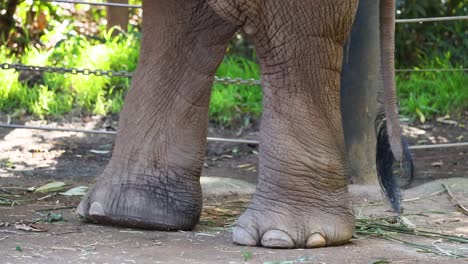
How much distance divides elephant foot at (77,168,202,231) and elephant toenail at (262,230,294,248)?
1.37 ft

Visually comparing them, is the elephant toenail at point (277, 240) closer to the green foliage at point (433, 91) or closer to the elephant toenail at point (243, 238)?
the elephant toenail at point (243, 238)

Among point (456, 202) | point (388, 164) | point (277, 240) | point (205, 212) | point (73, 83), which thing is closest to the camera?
point (277, 240)

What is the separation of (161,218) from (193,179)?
20cm

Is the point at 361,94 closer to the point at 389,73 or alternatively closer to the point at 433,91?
the point at 389,73

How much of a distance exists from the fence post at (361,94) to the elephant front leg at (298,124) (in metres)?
1.18

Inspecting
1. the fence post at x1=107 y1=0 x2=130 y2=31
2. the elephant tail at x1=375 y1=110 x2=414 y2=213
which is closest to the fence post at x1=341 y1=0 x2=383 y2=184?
the elephant tail at x1=375 y1=110 x2=414 y2=213

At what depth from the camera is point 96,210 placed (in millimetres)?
3268

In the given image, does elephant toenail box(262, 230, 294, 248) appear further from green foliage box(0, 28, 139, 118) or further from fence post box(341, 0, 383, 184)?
green foliage box(0, 28, 139, 118)

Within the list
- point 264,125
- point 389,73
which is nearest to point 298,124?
point 264,125

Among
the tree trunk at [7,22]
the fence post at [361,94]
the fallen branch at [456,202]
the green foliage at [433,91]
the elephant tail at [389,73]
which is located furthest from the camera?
the tree trunk at [7,22]

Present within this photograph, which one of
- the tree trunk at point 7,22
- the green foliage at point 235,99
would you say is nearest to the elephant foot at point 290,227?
the green foliage at point 235,99

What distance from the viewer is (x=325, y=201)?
3.07m

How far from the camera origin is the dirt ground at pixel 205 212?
9.32ft

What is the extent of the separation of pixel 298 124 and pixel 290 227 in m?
0.28
